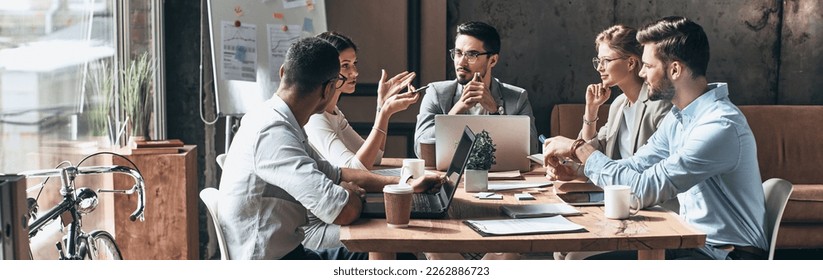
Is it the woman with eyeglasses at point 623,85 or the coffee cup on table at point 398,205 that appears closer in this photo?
the coffee cup on table at point 398,205

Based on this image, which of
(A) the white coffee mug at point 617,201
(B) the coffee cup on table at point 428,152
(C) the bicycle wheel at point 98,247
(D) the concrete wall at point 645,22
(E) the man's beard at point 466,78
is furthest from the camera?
A: (D) the concrete wall at point 645,22

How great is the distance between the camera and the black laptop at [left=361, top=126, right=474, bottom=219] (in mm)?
2242

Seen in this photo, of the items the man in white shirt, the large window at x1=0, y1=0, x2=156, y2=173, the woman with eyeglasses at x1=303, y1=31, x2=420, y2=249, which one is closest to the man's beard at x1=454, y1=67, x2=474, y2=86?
the woman with eyeglasses at x1=303, y1=31, x2=420, y2=249

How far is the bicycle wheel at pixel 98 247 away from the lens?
233cm

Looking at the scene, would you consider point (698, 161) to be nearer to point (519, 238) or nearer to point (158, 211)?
point (519, 238)

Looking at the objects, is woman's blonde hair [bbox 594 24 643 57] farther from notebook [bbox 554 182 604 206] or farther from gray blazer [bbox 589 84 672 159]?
notebook [bbox 554 182 604 206]

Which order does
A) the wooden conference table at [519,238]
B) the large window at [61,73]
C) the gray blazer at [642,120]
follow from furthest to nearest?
the gray blazer at [642,120]
the large window at [61,73]
the wooden conference table at [519,238]

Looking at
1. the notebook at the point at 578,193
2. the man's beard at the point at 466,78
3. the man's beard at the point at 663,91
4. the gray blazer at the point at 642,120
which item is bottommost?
the notebook at the point at 578,193

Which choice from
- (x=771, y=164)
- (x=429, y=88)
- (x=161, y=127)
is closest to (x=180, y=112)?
(x=161, y=127)

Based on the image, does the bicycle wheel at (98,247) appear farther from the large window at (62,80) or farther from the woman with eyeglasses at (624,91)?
the woman with eyeglasses at (624,91)

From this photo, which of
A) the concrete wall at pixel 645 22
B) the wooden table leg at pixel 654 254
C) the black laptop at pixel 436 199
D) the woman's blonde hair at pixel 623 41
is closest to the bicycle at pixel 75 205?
the black laptop at pixel 436 199

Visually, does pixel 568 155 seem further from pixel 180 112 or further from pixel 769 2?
pixel 769 2

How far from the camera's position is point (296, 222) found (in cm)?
241

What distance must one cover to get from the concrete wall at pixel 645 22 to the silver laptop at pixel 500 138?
6.49 feet
